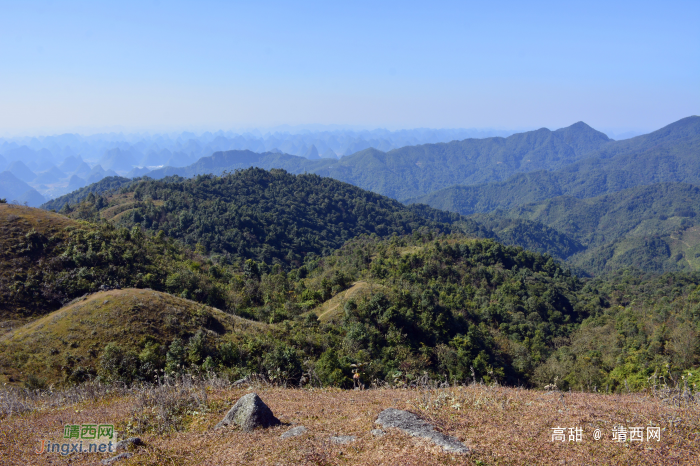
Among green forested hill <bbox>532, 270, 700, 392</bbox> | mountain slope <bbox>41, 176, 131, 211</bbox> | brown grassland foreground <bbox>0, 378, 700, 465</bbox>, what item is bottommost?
green forested hill <bbox>532, 270, 700, 392</bbox>

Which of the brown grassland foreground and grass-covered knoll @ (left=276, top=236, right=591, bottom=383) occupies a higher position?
the brown grassland foreground

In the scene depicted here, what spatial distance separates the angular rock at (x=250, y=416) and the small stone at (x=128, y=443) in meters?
1.96

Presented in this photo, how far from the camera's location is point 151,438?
10.2 m

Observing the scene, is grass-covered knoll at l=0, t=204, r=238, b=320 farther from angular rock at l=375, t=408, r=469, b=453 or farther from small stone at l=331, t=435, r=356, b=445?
angular rock at l=375, t=408, r=469, b=453

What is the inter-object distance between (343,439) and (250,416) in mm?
2801

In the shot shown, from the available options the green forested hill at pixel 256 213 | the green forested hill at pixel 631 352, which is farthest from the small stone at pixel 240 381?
the green forested hill at pixel 256 213

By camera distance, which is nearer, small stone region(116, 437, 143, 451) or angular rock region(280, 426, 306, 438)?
small stone region(116, 437, 143, 451)

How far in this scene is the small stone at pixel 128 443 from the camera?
30.6ft

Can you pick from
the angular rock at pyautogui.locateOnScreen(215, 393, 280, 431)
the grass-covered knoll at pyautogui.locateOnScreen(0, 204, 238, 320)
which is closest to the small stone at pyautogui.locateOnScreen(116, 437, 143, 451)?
the angular rock at pyautogui.locateOnScreen(215, 393, 280, 431)

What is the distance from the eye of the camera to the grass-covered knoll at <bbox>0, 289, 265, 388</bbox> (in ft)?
74.0

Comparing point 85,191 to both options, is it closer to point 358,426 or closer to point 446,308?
point 446,308

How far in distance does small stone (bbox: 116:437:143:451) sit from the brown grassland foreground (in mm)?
245

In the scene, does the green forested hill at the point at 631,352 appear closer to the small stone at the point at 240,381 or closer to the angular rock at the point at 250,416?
the angular rock at the point at 250,416

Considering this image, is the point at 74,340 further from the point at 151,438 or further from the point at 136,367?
the point at 151,438
